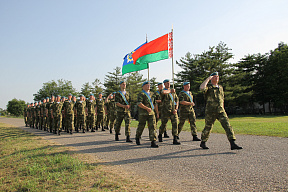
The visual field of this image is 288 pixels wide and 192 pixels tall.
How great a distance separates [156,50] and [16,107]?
92.2 metres

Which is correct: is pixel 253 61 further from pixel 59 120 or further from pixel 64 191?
pixel 64 191

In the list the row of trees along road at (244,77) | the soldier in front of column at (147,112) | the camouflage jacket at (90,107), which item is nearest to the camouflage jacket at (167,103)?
the soldier in front of column at (147,112)

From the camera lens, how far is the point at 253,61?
42250 mm

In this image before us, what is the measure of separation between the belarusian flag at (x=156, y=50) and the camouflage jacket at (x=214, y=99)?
4150 mm

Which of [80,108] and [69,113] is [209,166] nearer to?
[69,113]

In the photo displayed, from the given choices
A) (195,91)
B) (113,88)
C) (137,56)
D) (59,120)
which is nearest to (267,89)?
(195,91)

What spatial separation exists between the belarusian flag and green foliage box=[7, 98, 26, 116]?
291 feet

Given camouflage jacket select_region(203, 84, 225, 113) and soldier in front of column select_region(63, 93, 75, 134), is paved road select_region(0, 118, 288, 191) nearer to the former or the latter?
camouflage jacket select_region(203, 84, 225, 113)

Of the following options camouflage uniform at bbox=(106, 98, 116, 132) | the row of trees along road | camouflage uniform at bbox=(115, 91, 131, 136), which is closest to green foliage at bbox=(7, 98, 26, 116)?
the row of trees along road

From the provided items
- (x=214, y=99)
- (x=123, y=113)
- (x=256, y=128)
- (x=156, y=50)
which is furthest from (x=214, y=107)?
(x=256, y=128)

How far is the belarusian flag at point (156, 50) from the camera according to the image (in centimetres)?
1053

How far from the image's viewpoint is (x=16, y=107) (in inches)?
3440

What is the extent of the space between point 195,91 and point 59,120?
28.7 m

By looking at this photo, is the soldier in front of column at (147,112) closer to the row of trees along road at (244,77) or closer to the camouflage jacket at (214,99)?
the camouflage jacket at (214,99)
